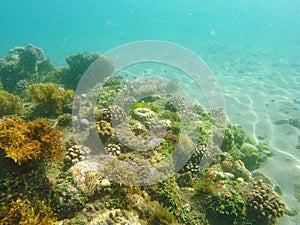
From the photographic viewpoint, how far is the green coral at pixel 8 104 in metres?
7.02

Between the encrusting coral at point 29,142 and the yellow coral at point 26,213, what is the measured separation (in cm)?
75

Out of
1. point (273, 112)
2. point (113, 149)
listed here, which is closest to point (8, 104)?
point (113, 149)

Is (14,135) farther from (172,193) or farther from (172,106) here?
(172,106)

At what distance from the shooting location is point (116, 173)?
436 centimetres

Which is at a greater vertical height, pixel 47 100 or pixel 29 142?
pixel 47 100

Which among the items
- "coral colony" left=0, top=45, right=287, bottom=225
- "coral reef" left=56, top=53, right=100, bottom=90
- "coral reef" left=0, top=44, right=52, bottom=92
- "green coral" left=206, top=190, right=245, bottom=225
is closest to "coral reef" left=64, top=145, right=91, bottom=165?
"coral colony" left=0, top=45, right=287, bottom=225

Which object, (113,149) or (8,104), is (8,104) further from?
(113,149)

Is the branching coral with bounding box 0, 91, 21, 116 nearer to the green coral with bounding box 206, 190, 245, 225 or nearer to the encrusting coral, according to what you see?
the encrusting coral

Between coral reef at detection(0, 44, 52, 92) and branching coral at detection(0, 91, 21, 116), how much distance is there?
23.1ft

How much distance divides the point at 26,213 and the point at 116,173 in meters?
1.75

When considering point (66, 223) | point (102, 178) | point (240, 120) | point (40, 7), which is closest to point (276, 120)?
point (240, 120)

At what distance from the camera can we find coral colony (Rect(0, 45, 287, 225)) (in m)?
3.71

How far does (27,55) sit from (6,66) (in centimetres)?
184

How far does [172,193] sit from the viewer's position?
4543 millimetres
